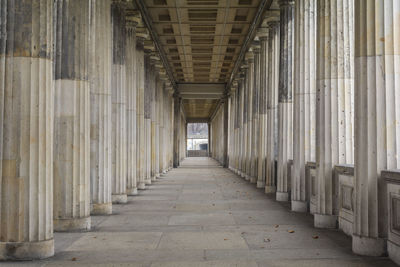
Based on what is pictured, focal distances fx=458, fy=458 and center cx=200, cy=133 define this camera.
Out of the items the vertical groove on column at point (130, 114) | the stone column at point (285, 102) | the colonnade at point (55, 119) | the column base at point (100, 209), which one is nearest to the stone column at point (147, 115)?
the vertical groove on column at point (130, 114)

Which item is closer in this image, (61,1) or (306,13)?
(61,1)

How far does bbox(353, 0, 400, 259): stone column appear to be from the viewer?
7.24 m

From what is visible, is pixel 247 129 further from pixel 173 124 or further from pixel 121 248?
pixel 121 248

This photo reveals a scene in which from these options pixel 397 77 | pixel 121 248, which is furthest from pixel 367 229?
pixel 121 248

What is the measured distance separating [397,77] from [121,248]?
5.34 m

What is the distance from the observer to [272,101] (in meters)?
18.6

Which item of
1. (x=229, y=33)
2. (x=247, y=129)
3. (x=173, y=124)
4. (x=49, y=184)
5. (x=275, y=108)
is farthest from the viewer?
(x=173, y=124)

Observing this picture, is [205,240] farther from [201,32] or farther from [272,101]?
[201,32]

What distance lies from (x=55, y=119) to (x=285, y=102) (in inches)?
321

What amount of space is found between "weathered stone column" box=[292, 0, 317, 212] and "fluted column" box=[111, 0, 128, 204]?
5.44 m

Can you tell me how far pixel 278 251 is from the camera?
7578 millimetres

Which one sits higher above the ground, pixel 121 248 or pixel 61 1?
pixel 61 1

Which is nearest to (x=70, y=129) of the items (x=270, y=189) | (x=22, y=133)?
(x=22, y=133)

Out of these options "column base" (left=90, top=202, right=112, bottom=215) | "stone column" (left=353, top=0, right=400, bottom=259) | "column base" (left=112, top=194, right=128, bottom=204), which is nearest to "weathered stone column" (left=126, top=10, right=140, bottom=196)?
"column base" (left=112, top=194, right=128, bottom=204)
